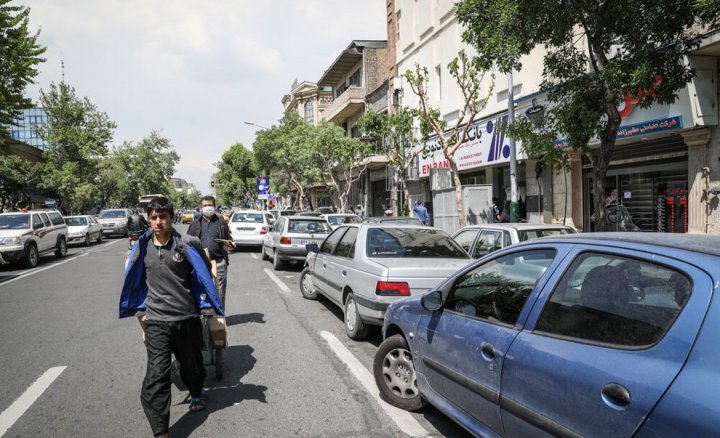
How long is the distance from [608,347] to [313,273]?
6543 mm

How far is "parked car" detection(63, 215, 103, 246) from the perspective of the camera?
2278 centimetres

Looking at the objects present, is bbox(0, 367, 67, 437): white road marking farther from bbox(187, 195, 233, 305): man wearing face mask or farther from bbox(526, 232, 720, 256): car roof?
→ bbox(526, 232, 720, 256): car roof

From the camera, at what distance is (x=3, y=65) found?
1636cm

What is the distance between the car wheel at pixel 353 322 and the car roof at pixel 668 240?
3.66 metres

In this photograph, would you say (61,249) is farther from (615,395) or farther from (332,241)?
(615,395)

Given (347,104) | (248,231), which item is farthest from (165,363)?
(347,104)

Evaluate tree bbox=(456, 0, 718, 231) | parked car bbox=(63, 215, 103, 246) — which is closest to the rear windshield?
tree bbox=(456, 0, 718, 231)

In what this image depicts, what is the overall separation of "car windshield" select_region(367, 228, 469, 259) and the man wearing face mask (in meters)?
1.95

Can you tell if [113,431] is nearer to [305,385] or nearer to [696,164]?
[305,385]

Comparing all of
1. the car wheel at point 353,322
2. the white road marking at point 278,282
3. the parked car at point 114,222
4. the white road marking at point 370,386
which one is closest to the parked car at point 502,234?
the car wheel at point 353,322

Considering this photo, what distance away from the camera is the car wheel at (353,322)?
5979 millimetres

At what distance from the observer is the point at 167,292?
3662 millimetres

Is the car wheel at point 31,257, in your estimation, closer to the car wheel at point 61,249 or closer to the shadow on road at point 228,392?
the car wheel at point 61,249

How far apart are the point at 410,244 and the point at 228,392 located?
3001 mm
